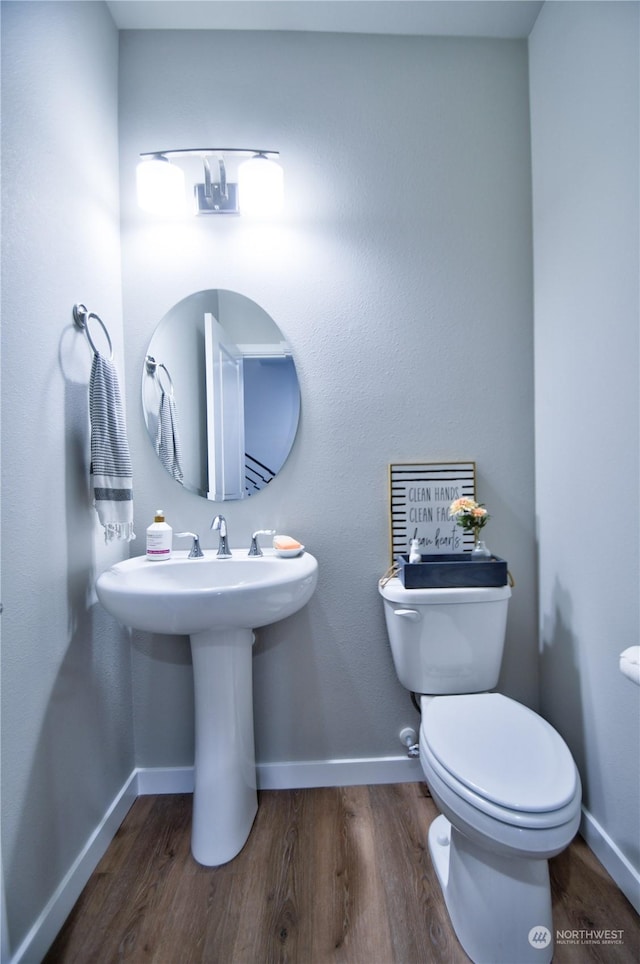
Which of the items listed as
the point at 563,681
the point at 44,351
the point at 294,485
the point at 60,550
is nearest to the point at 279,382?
the point at 294,485

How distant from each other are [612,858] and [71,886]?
141 centimetres

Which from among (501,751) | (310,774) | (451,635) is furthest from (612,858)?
(310,774)

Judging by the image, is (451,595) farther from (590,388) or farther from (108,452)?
(108,452)

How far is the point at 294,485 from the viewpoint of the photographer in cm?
149

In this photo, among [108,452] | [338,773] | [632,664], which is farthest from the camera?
[338,773]

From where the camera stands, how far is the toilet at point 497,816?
32.9 inches

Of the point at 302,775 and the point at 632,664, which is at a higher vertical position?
the point at 632,664

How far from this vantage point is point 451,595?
1.28 m

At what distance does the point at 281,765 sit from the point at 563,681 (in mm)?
986

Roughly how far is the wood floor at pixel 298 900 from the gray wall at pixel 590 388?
0.18m

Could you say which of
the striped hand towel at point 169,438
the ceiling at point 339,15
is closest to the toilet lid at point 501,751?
the striped hand towel at point 169,438

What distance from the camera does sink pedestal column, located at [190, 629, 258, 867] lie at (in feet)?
3.99

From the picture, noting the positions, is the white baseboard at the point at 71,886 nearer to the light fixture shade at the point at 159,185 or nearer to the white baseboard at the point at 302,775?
the white baseboard at the point at 302,775

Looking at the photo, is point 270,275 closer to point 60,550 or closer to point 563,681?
point 60,550
